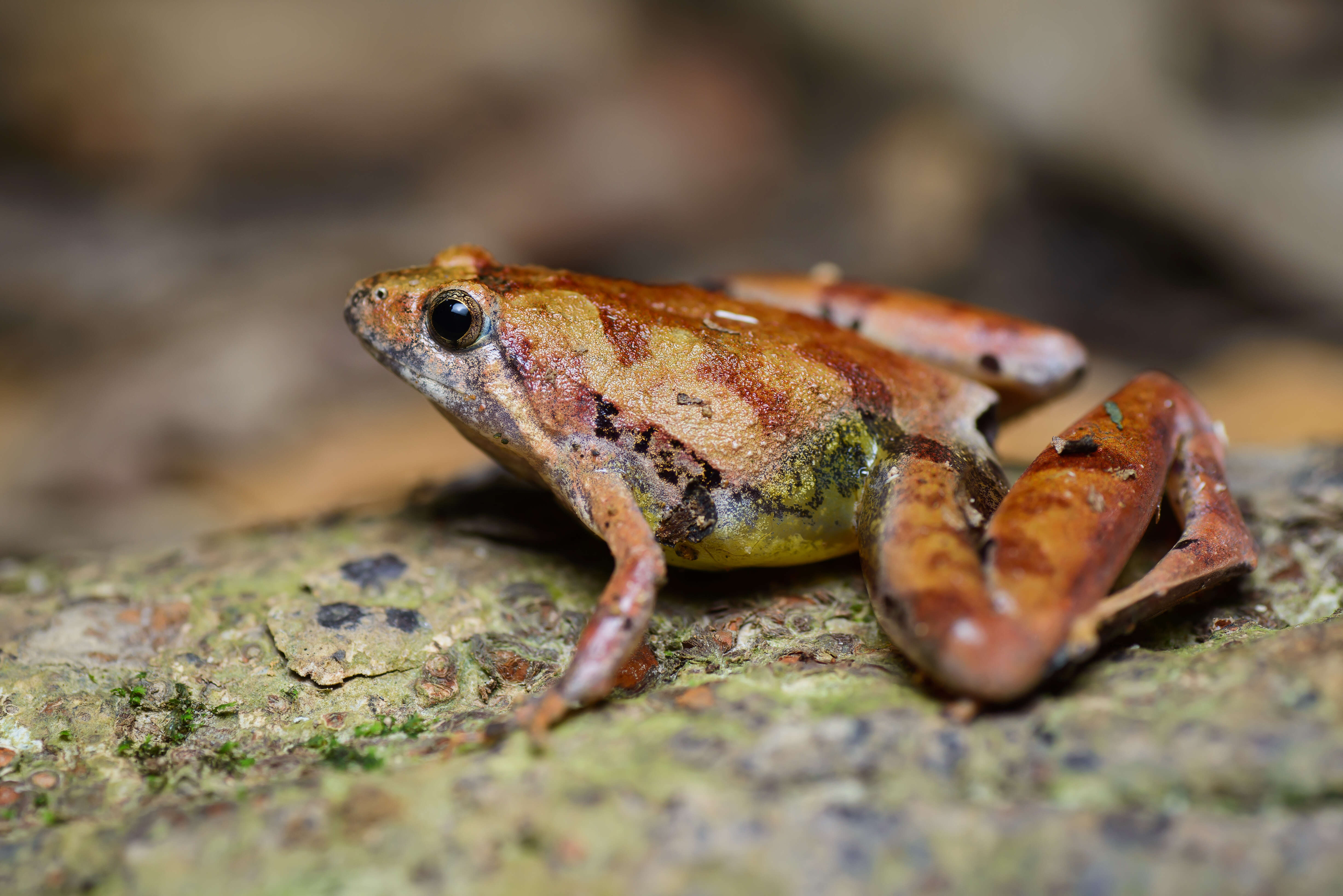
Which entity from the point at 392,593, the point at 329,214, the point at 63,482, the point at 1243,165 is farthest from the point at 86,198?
the point at 1243,165

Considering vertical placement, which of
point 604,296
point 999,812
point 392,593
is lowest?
point 392,593

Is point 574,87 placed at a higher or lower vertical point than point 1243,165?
lower

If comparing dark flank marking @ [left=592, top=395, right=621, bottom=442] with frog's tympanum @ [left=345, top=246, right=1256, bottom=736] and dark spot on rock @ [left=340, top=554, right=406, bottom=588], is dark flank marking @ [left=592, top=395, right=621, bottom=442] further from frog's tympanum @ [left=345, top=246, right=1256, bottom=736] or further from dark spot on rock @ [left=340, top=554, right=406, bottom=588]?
dark spot on rock @ [left=340, top=554, right=406, bottom=588]

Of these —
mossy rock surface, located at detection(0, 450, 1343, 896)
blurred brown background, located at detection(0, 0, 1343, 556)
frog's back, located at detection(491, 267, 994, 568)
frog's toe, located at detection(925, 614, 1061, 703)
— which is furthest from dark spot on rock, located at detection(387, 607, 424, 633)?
blurred brown background, located at detection(0, 0, 1343, 556)

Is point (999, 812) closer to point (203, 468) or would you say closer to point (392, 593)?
point (392, 593)

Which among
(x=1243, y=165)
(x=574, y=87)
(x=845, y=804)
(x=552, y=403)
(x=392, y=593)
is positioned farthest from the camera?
(x=574, y=87)

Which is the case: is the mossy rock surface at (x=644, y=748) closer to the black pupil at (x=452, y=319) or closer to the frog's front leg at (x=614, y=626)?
the frog's front leg at (x=614, y=626)

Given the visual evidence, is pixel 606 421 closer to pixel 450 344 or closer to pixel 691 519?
pixel 691 519
